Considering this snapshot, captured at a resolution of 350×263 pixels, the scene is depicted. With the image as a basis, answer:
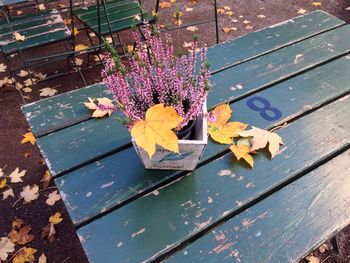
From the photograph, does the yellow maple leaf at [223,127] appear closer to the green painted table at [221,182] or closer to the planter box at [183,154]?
the green painted table at [221,182]

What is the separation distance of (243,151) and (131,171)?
18.6 inches

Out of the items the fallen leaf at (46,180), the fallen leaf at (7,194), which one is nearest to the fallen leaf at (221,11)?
the fallen leaf at (46,180)

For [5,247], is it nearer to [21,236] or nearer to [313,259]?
[21,236]

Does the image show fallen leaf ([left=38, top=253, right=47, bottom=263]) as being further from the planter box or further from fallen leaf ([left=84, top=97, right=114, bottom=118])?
the planter box

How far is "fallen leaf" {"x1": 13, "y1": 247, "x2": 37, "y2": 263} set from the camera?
1.95 metres

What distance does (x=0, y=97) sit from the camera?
3012mm

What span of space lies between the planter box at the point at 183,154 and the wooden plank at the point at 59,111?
1.61 feet

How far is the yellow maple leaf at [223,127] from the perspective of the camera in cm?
146

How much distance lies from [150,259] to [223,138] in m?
0.61

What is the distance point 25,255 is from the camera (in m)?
1.97

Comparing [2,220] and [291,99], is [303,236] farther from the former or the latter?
[2,220]

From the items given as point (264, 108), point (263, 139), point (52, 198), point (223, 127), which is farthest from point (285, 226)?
point (52, 198)

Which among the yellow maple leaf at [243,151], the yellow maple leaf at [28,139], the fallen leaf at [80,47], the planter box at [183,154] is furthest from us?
the fallen leaf at [80,47]

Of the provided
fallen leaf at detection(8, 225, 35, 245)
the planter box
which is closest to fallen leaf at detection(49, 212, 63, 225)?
fallen leaf at detection(8, 225, 35, 245)
